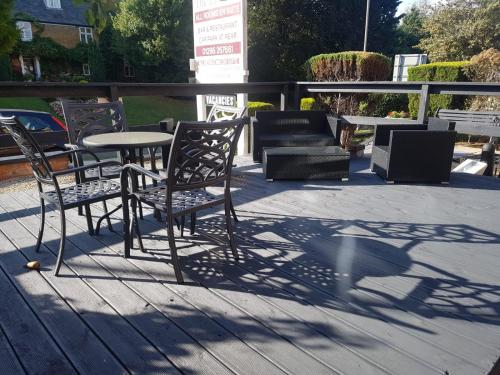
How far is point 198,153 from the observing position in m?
2.01

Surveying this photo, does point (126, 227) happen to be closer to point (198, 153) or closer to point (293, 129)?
point (198, 153)

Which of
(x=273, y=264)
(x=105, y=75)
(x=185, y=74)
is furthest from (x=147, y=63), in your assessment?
(x=273, y=264)

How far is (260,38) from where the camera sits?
18.5 meters

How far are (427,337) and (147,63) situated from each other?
67.8 feet

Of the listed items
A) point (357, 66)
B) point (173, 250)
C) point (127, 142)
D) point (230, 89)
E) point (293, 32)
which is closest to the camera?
point (173, 250)

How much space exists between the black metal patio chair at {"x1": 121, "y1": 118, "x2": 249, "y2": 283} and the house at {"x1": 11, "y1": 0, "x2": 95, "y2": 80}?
2142 cm

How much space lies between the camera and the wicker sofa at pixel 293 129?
4750 millimetres

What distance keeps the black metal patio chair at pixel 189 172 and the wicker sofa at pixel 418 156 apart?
235cm

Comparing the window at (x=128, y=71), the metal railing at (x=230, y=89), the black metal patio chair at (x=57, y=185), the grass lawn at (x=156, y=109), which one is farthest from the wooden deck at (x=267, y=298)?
the window at (x=128, y=71)

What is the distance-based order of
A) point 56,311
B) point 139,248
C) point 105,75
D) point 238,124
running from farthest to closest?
point 105,75 < point 139,248 < point 238,124 < point 56,311

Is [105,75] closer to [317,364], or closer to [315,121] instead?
[315,121]

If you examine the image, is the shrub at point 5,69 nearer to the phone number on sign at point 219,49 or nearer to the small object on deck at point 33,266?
the phone number on sign at point 219,49

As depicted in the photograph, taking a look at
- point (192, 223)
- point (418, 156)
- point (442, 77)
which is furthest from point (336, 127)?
point (442, 77)

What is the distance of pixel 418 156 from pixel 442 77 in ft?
28.8
